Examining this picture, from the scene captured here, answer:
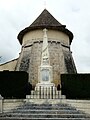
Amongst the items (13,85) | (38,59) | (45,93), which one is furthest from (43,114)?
(38,59)

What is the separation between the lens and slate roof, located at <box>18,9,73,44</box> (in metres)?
34.0

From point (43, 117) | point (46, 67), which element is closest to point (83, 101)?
point (46, 67)

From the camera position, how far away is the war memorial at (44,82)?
1884cm

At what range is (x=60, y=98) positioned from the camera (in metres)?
22.1

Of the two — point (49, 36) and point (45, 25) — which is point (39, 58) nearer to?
point (49, 36)

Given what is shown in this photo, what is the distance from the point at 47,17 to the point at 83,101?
52.9 feet

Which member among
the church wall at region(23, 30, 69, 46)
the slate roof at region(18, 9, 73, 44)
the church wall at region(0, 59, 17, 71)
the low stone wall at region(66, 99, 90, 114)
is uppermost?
the slate roof at region(18, 9, 73, 44)

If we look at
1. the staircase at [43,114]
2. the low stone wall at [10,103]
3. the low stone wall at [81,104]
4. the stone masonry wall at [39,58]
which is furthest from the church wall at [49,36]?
the staircase at [43,114]

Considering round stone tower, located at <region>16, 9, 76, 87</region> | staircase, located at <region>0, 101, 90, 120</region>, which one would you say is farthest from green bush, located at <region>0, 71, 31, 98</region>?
round stone tower, located at <region>16, 9, 76, 87</region>

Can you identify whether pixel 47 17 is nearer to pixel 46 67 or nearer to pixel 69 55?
pixel 69 55

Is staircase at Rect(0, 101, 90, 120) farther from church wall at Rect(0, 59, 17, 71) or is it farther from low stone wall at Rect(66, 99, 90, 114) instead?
church wall at Rect(0, 59, 17, 71)

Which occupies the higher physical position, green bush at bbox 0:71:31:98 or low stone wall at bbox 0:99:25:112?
green bush at bbox 0:71:31:98

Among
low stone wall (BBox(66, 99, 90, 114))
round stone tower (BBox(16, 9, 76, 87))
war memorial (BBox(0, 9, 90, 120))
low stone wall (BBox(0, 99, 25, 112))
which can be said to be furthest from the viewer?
round stone tower (BBox(16, 9, 76, 87))

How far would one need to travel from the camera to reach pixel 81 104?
2233 cm
